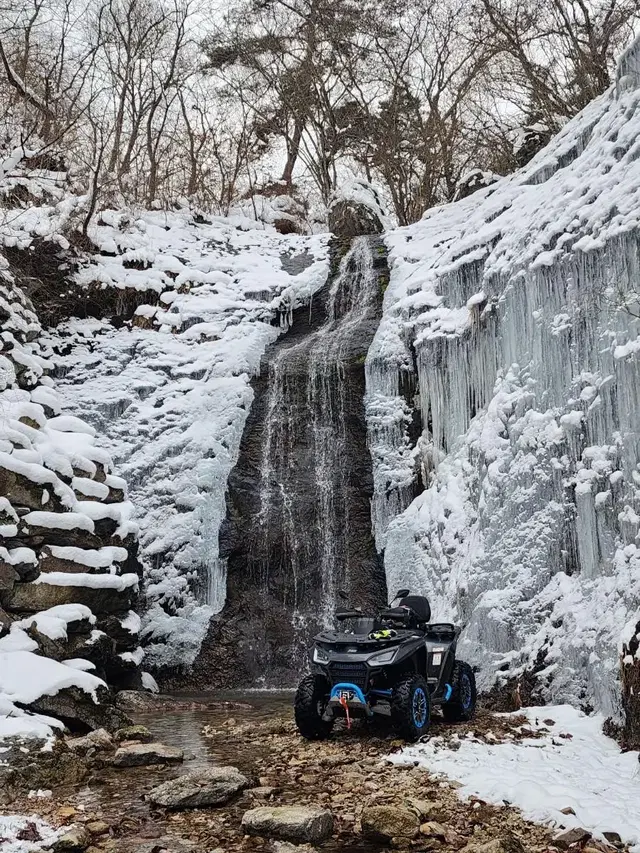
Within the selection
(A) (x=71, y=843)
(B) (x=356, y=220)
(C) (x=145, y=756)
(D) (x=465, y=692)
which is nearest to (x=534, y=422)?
(D) (x=465, y=692)

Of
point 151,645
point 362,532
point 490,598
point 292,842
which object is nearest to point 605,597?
point 490,598

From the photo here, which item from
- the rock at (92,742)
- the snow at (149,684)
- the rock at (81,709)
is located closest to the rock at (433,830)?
the rock at (92,742)

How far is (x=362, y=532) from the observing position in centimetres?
1180

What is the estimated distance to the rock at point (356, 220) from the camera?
58.4 ft

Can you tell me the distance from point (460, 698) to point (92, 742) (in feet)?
10.3

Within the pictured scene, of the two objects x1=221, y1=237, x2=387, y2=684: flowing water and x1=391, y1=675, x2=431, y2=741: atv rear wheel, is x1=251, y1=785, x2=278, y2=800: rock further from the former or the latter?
x1=221, y1=237, x2=387, y2=684: flowing water

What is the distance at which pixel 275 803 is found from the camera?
4605 millimetres

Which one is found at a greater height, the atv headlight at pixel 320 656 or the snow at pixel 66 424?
the snow at pixel 66 424

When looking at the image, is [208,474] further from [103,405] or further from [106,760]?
[106,760]

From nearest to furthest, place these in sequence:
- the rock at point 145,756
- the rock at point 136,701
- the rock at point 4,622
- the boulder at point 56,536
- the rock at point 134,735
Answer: the rock at point 145,756, the rock at point 134,735, the rock at point 4,622, the boulder at point 56,536, the rock at point 136,701

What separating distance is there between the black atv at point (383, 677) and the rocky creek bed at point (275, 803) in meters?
0.23

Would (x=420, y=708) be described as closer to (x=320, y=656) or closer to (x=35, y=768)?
(x=320, y=656)

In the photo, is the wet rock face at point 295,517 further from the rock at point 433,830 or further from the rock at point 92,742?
the rock at point 433,830

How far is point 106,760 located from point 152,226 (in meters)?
13.7
